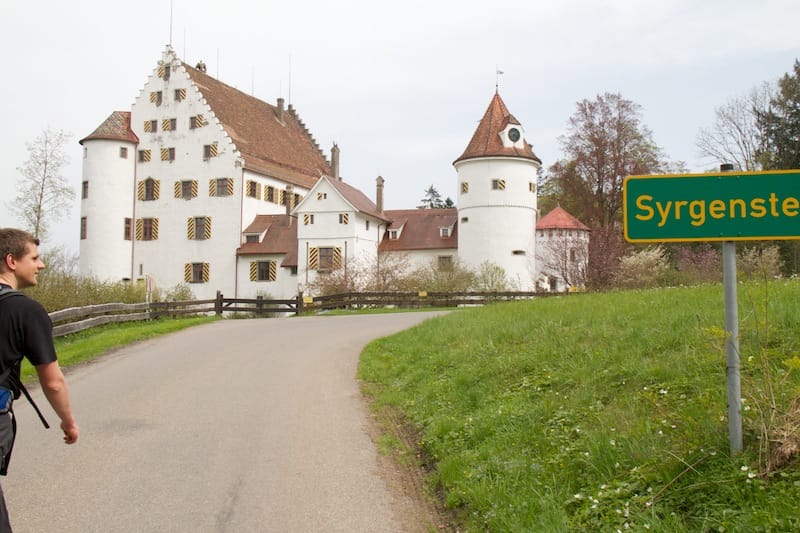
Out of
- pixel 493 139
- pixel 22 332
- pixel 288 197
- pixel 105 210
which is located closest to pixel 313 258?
pixel 288 197

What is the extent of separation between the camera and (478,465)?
6.53 m

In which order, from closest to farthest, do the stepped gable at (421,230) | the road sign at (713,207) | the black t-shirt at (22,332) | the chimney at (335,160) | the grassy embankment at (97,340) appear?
1. the black t-shirt at (22,332)
2. the road sign at (713,207)
3. the grassy embankment at (97,340)
4. the stepped gable at (421,230)
5. the chimney at (335,160)

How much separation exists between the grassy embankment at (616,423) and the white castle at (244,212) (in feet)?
134

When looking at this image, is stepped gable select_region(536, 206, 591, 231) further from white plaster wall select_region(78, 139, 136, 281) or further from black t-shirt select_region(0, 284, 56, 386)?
black t-shirt select_region(0, 284, 56, 386)

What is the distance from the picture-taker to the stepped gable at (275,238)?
54.4 meters

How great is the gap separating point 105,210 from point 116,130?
641 centimetres

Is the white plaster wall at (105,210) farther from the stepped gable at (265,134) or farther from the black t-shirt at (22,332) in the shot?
the black t-shirt at (22,332)

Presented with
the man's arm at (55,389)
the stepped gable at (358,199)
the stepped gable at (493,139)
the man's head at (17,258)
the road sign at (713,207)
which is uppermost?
the stepped gable at (493,139)

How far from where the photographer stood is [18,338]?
13.6ft

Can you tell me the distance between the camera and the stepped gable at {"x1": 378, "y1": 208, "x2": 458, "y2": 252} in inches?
2175

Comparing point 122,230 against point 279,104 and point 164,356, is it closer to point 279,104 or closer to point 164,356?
point 279,104

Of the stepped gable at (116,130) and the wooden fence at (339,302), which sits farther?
the stepped gable at (116,130)

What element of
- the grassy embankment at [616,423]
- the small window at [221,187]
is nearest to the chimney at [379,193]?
the small window at [221,187]

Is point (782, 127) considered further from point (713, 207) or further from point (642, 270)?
point (713, 207)
